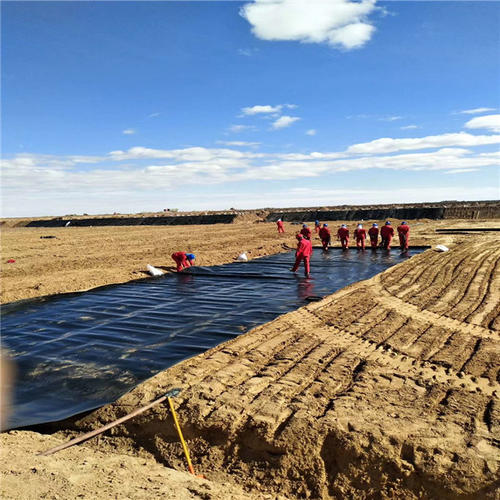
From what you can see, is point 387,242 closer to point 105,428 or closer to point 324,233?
point 324,233

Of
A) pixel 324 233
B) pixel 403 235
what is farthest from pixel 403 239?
pixel 324 233

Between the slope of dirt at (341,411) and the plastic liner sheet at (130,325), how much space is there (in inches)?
23.2

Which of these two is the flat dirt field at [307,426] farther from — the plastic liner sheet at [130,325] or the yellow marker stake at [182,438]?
the plastic liner sheet at [130,325]

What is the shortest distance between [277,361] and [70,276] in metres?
10.0

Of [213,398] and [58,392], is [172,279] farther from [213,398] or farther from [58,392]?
[213,398]

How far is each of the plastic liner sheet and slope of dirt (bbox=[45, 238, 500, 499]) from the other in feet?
1.93

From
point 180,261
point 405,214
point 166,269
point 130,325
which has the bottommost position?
point 130,325

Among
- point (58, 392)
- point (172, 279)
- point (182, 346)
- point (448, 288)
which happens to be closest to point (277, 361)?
point (182, 346)

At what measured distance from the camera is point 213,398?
458cm

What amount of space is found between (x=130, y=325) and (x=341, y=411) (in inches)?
204

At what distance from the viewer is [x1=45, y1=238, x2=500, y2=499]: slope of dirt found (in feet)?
11.3

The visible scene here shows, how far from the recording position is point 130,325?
804 cm

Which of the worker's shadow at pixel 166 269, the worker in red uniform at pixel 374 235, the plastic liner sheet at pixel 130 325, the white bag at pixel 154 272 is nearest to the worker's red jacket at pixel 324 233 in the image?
the worker in red uniform at pixel 374 235

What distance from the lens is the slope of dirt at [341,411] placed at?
3434 millimetres
